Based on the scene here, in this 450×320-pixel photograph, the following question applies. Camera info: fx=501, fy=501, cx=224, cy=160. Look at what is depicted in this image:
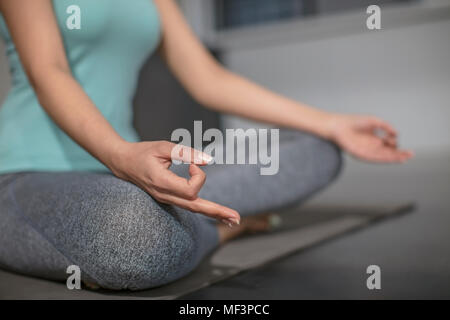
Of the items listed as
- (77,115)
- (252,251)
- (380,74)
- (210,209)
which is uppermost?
(380,74)

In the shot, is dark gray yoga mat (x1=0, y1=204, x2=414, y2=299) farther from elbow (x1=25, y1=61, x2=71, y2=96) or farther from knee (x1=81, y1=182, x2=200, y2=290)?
elbow (x1=25, y1=61, x2=71, y2=96)

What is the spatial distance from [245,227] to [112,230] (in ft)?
1.50

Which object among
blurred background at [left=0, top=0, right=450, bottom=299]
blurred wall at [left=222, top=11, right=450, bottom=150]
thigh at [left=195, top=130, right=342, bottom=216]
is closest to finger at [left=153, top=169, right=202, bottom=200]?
thigh at [left=195, top=130, right=342, bottom=216]

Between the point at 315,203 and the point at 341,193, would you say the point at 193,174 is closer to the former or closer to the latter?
the point at 315,203

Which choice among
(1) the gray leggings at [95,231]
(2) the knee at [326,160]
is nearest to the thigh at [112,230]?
(1) the gray leggings at [95,231]

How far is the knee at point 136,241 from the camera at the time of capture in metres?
0.55

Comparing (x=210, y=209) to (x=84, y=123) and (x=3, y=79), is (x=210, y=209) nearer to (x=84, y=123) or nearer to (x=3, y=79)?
(x=84, y=123)

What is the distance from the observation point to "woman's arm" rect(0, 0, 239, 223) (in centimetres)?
49

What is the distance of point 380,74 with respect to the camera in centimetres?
292

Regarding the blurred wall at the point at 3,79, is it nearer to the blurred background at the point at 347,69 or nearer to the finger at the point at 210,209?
the finger at the point at 210,209

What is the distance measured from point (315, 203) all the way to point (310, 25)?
1.90 meters

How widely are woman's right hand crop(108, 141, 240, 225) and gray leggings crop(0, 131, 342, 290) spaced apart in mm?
46

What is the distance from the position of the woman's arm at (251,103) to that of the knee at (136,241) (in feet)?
1.51

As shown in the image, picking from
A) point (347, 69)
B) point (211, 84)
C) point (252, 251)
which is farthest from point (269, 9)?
point (252, 251)
